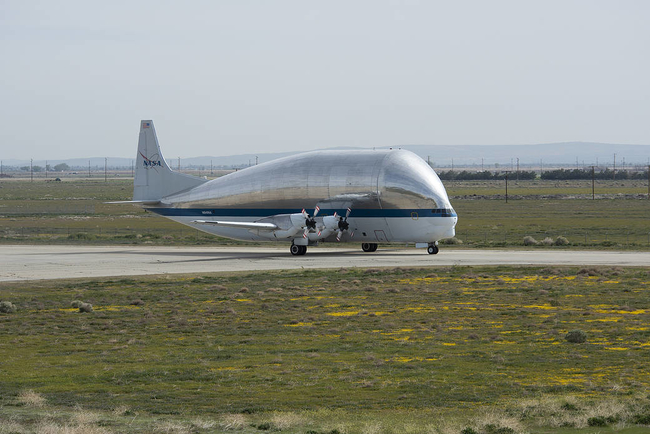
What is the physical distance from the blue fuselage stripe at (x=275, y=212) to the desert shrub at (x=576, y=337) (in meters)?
31.0

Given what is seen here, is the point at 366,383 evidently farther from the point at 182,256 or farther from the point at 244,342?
the point at 182,256

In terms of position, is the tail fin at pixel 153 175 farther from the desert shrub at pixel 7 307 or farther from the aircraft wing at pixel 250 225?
the desert shrub at pixel 7 307

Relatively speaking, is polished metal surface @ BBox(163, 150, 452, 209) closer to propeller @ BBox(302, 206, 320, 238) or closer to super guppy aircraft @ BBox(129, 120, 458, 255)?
super guppy aircraft @ BBox(129, 120, 458, 255)

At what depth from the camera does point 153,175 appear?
239 ft

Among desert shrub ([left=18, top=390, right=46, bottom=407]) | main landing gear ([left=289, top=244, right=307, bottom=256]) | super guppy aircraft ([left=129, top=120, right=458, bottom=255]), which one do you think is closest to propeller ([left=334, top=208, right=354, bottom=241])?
super guppy aircraft ([left=129, top=120, right=458, bottom=255])

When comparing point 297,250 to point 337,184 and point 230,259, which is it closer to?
point 230,259

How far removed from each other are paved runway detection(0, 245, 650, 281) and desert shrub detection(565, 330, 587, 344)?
2426 centimetres

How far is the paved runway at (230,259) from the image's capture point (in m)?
53.8

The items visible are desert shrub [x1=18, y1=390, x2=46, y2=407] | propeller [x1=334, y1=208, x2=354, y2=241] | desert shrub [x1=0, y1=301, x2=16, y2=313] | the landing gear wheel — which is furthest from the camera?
the landing gear wheel

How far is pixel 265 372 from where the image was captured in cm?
2617

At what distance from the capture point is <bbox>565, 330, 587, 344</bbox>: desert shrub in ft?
99.5

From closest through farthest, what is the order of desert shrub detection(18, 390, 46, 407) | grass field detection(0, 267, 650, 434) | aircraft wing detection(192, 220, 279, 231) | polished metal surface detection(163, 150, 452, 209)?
grass field detection(0, 267, 650, 434), desert shrub detection(18, 390, 46, 407), polished metal surface detection(163, 150, 452, 209), aircraft wing detection(192, 220, 279, 231)

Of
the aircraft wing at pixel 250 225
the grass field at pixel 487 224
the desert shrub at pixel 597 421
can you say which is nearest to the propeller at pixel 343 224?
the aircraft wing at pixel 250 225

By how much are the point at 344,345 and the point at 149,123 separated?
4737 centimetres
